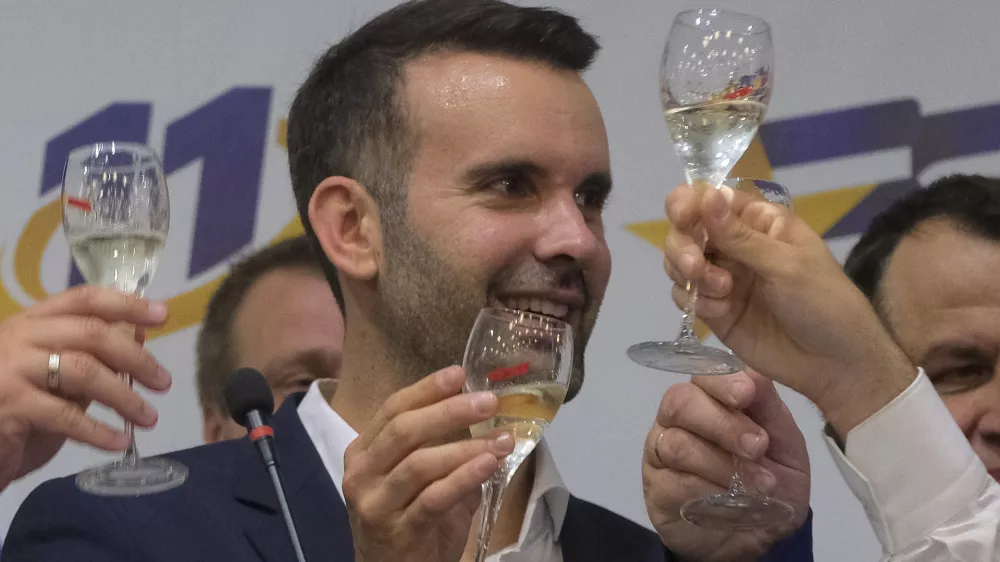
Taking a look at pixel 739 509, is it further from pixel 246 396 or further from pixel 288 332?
pixel 288 332

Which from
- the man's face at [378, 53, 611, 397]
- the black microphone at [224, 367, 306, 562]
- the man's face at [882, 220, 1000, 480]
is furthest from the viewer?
the man's face at [882, 220, 1000, 480]

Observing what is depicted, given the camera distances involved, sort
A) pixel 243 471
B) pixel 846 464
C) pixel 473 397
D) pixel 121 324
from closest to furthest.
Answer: pixel 473 397
pixel 121 324
pixel 846 464
pixel 243 471

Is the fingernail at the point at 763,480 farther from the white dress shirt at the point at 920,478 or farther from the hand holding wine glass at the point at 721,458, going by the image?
the white dress shirt at the point at 920,478

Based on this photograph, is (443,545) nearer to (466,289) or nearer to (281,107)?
(466,289)

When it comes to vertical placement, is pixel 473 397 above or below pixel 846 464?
above

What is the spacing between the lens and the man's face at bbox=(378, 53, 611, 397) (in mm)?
2119

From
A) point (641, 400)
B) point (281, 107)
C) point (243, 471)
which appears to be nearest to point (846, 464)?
point (243, 471)

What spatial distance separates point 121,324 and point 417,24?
978mm

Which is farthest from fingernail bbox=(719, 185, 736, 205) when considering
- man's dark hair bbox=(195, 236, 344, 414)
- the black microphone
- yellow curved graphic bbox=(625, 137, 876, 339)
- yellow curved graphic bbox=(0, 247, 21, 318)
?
yellow curved graphic bbox=(0, 247, 21, 318)

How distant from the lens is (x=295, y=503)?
204 centimetres

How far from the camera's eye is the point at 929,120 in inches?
129

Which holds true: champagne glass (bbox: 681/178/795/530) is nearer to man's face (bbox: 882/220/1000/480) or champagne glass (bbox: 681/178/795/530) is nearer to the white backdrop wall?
man's face (bbox: 882/220/1000/480)

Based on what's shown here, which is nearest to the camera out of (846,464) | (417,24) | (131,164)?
(131,164)

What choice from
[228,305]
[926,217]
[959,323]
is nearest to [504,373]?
[959,323]
